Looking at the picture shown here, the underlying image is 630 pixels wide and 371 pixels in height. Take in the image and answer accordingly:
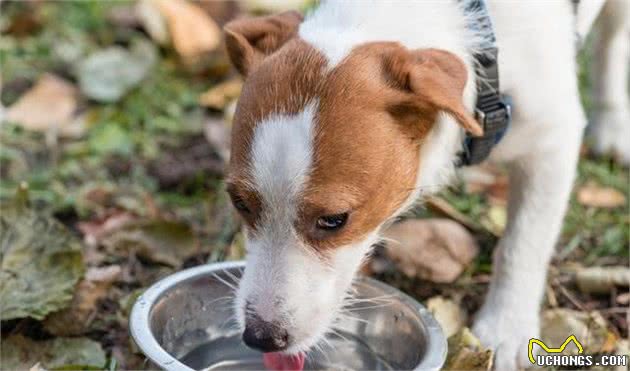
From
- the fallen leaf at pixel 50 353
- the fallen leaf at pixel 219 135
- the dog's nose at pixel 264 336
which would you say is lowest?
the fallen leaf at pixel 219 135

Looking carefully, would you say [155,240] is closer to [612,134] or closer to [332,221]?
[332,221]

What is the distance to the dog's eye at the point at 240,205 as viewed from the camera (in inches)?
97.5

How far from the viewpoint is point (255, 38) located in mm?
2725

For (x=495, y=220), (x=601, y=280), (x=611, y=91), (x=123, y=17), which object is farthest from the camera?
(x=123, y=17)

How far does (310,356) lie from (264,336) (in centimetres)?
41

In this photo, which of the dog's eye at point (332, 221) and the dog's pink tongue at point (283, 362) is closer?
the dog's eye at point (332, 221)

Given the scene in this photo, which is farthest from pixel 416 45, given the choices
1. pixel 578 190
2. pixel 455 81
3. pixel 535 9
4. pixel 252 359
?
pixel 578 190

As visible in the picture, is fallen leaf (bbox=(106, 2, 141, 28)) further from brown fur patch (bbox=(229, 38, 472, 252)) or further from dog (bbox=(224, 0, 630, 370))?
brown fur patch (bbox=(229, 38, 472, 252))

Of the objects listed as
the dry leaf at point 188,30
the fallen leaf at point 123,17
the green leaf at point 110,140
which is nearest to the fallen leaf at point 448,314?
the green leaf at point 110,140

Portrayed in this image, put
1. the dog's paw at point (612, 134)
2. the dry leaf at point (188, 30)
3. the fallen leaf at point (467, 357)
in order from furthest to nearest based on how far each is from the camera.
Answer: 1. the dry leaf at point (188, 30)
2. the dog's paw at point (612, 134)
3. the fallen leaf at point (467, 357)

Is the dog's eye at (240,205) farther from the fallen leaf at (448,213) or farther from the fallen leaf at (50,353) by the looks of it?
the fallen leaf at (448,213)

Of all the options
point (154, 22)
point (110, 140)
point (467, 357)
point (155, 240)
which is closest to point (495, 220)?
point (467, 357)

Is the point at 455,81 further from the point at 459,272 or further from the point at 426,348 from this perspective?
the point at 459,272

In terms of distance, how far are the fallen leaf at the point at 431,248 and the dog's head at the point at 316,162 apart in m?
0.71
